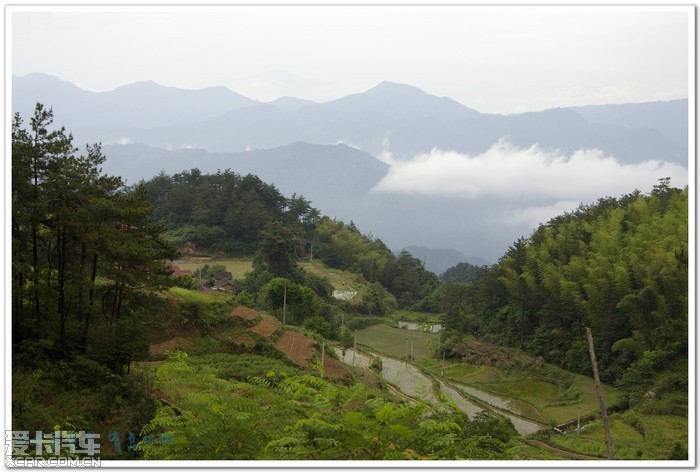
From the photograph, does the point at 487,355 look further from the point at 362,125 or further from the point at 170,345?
the point at 362,125

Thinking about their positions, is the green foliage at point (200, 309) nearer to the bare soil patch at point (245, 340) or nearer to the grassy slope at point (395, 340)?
the bare soil patch at point (245, 340)

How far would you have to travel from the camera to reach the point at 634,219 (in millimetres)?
25656

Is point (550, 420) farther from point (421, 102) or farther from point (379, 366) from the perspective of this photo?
point (421, 102)

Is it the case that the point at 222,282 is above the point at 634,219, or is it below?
below

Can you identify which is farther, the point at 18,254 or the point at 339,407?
the point at 18,254

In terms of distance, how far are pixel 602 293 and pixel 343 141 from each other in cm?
16396

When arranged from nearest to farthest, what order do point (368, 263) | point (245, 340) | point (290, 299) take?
point (245, 340) < point (290, 299) < point (368, 263)

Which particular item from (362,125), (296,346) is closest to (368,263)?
(296,346)

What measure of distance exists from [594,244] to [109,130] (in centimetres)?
10715

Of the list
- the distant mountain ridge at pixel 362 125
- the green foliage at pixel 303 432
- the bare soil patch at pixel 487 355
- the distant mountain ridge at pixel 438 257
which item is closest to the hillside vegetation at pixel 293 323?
the green foliage at pixel 303 432

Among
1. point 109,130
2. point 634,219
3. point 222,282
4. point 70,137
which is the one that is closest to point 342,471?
point 70,137

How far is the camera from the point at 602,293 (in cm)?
2244

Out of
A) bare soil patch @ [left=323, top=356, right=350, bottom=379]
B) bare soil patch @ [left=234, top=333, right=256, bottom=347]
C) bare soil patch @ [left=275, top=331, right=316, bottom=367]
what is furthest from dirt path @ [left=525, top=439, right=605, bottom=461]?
bare soil patch @ [left=234, top=333, right=256, bottom=347]

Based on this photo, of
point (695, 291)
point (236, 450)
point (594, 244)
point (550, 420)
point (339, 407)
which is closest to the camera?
point (236, 450)
